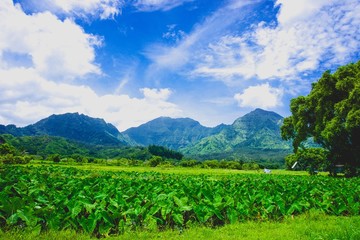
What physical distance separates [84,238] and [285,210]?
8.00m

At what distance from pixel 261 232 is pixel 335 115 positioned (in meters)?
31.4

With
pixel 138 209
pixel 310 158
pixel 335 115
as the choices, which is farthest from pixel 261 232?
pixel 310 158

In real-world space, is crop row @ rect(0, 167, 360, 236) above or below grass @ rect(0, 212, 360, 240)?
above

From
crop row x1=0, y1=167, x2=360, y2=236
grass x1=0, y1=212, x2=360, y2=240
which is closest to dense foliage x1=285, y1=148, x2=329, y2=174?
crop row x1=0, y1=167, x2=360, y2=236

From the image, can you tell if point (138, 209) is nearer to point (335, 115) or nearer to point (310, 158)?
point (335, 115)

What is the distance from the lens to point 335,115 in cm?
3472

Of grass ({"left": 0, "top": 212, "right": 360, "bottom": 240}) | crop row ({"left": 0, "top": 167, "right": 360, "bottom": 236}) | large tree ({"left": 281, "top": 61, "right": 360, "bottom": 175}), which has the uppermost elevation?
large tree ({"left": 281, "top": 61, "right": 360, "bottom": 175})

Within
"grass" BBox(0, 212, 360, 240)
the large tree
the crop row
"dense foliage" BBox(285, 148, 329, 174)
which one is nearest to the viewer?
"grass" BBox(0, 212, 360, 240)

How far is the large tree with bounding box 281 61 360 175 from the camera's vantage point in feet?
101

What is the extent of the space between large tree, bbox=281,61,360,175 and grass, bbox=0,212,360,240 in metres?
22.8

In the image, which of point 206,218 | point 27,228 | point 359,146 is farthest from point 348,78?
point 27,228

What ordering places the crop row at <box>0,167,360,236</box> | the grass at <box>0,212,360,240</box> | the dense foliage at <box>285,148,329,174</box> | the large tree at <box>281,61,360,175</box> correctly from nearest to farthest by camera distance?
the grass at <box>0,212,360,240</box> → the crop row at <box>0,167,360,236</box> → the large tree at <box>281,61,360,175</box> → the dense foliage at <box>285,148,329,174</box>

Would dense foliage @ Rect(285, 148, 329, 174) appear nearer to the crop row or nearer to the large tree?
the large tree

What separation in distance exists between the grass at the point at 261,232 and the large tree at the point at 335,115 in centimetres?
2276
